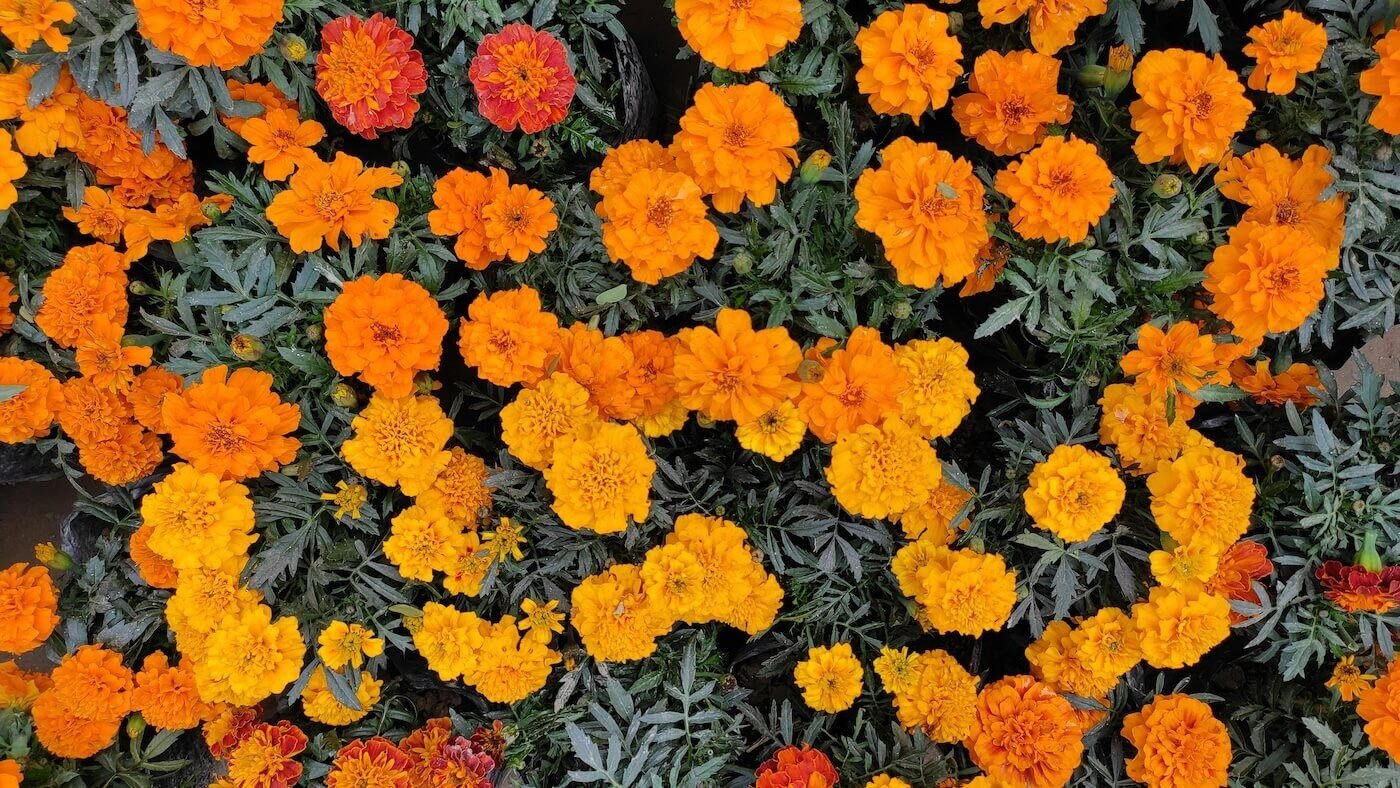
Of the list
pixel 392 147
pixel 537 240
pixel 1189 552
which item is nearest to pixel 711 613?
pixel 537 240

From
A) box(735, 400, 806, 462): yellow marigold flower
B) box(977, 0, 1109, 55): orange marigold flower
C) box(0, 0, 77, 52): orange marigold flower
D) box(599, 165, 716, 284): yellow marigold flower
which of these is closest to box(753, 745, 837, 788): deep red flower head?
box(735, 400, 806, 462): yellow marigold flower

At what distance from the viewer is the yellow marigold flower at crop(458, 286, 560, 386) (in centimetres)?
186

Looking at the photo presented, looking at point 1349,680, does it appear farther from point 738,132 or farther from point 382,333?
point 382,333

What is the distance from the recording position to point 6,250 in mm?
2291

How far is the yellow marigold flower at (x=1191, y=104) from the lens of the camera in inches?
72.2

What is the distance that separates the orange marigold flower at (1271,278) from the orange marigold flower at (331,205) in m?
1.88

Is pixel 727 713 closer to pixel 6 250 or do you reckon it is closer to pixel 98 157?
pixel 98 157

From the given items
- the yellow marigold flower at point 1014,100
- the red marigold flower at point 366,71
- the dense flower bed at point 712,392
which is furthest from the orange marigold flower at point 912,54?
the red marigold flower at point 366,71

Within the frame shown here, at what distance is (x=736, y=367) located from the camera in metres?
1.81

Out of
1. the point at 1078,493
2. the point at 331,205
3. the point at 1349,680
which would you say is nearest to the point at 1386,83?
the point at 1078,493

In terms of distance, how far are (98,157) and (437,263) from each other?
842 mm

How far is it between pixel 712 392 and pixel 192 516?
1.14 meters

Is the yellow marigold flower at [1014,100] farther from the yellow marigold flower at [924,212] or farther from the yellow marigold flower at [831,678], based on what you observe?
the yellow marigold flower at [831,678]

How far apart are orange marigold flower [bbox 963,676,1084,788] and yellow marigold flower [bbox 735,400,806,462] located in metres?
0.80
